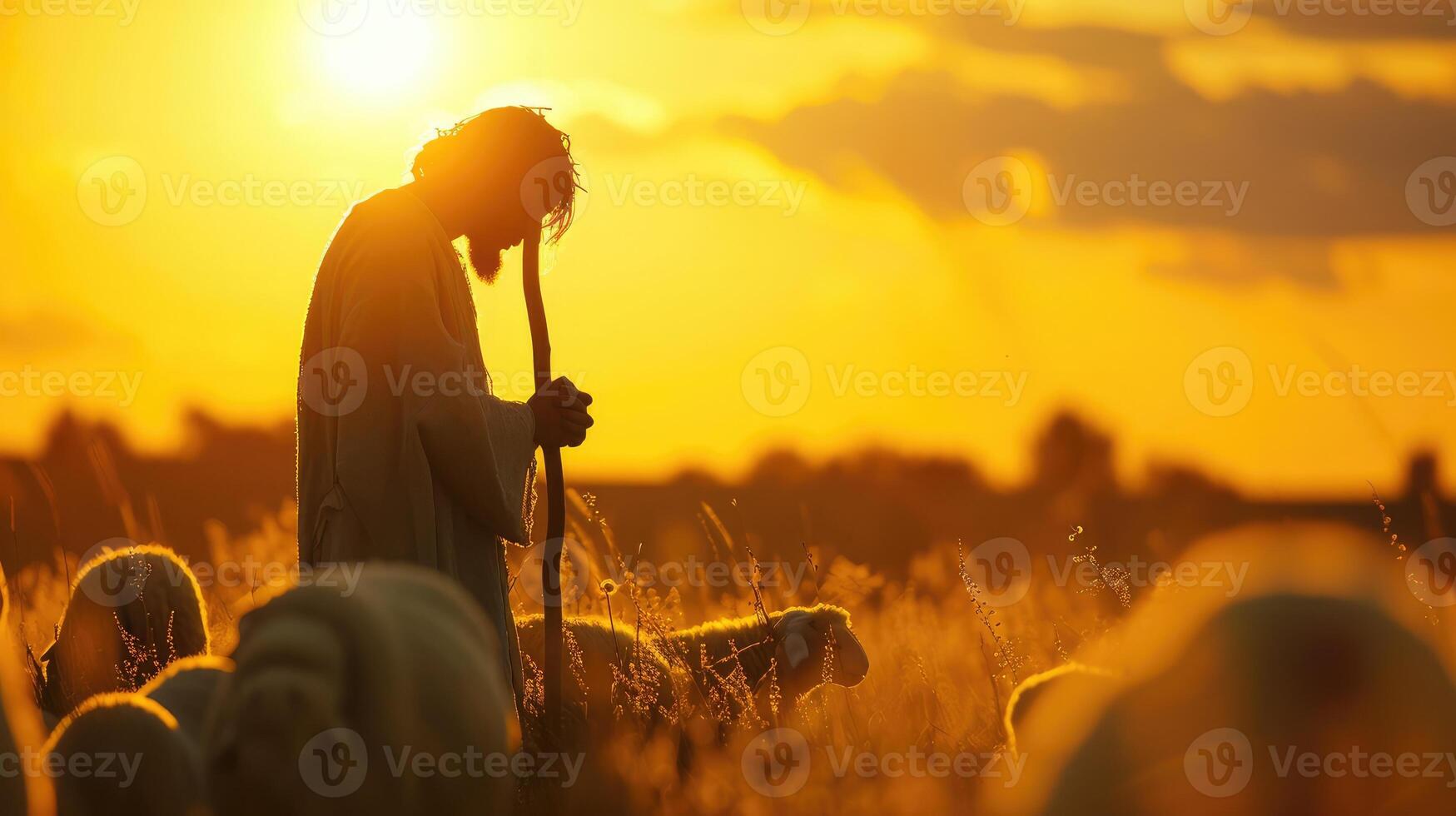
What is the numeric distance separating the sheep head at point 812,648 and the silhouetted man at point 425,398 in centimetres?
354

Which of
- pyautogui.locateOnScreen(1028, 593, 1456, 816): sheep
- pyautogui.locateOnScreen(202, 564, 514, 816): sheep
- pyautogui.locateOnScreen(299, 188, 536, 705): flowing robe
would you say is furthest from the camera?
pyautogui.locateOnScreen(299, 188, 536, 705): flowing robe

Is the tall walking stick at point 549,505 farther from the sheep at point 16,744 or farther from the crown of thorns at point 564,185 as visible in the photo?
the sheep at point 16,744

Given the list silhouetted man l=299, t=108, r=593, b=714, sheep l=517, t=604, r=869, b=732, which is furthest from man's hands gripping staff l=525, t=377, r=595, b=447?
sheep l=517, t=604, r=869, b=732

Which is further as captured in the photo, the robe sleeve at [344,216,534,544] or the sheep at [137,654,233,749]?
the robe sleeve at [344,216,534,544]

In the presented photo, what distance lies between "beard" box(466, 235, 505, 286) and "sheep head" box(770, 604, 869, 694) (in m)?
3.47

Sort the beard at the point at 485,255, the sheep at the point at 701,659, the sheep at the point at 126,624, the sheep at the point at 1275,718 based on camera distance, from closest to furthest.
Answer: the sheep at the point at 1275,718 < the sheep at the point at 126,624 < the beard at the point at 485,255 < the sheep at the point at 701,659

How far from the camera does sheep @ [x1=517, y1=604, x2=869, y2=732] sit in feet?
20.4

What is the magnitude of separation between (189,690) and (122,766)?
0.66 m

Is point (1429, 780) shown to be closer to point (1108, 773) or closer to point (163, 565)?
point (1108, 773)

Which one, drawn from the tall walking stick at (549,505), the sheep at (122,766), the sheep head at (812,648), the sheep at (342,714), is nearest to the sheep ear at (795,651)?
the sheep head at (812,648)

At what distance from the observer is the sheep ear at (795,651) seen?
9250mm

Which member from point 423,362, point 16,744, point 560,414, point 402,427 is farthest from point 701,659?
point 16,744

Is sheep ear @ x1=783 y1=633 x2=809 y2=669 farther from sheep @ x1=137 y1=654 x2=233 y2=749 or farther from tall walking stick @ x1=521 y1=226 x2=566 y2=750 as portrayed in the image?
sheep @ x1=137 y1=654 x2=233 y2=749

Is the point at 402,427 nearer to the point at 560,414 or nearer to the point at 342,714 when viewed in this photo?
the point at 560,414
